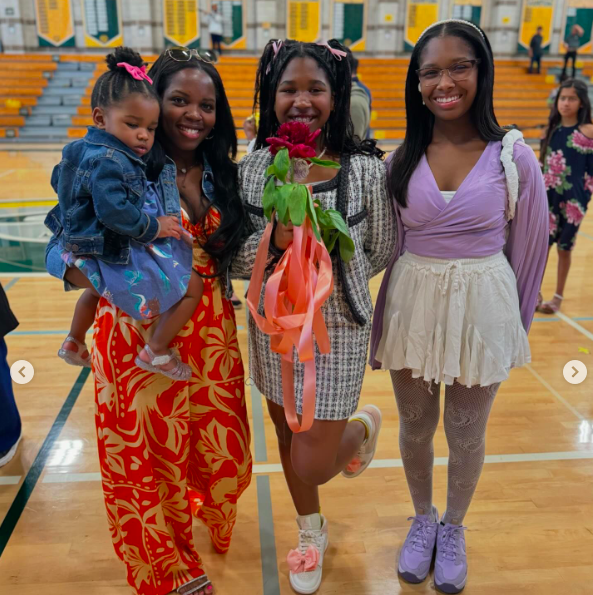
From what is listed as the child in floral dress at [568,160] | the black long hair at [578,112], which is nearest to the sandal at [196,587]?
the child in floral dress at [568,160]

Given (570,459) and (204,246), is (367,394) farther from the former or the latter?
(204,246)

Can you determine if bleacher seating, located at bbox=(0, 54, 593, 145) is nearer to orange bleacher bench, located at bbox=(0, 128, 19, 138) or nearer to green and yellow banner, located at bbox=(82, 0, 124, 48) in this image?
orange bleacher bench, located at bbox=(0, 128, 19, 138)

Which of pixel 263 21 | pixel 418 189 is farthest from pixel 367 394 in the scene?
pixel 263 21

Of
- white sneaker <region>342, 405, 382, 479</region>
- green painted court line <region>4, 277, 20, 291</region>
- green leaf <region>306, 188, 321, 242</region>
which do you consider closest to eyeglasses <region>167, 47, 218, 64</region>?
green leaf <region>306, 188, 321, 242</region>

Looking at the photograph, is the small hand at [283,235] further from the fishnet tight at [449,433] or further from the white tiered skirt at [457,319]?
the fishnet tight at [449,433]

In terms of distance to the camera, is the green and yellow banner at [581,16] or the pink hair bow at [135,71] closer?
the pink hair bow at [135,71]

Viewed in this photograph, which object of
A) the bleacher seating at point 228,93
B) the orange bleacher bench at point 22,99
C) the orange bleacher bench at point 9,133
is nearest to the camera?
the orange bleacher bench at point 9,133

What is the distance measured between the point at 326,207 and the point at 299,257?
0.72 ft

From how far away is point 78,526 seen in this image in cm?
228

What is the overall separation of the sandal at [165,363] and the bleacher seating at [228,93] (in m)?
12.7

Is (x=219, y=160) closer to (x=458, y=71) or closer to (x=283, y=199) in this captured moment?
(x=283, y=199)

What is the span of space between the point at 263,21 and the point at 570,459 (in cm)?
1765

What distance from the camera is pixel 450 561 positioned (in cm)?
202

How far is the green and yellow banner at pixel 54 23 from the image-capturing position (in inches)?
678
